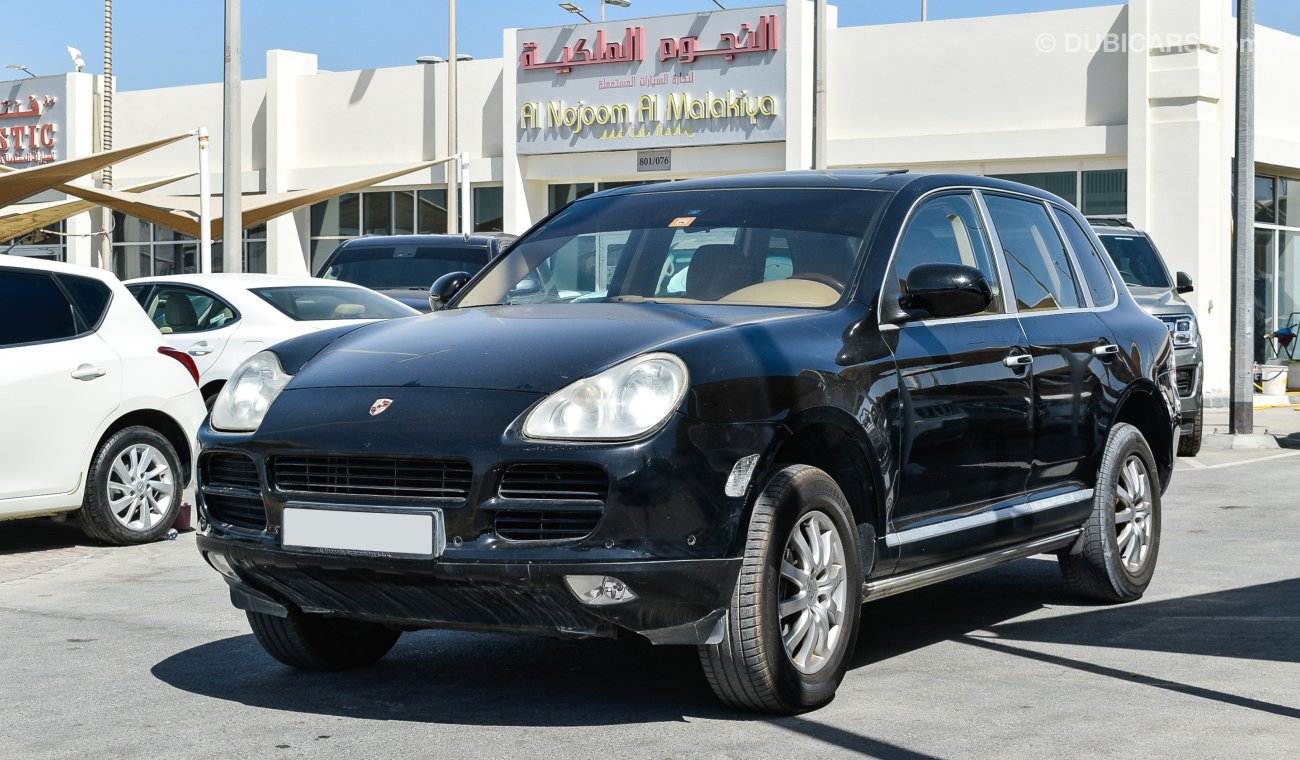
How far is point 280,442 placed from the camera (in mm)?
5082

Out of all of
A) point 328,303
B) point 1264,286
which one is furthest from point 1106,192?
point 328,303

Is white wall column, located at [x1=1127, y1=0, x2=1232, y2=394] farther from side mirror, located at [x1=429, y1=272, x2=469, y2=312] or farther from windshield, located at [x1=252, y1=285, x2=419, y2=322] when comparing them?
side mirror, located at [x1=429, y1=272, x2=469, y2=312]

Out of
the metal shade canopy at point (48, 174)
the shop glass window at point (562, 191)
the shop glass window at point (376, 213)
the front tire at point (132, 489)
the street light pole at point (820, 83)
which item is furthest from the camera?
the shop glass window at point (376, 213)

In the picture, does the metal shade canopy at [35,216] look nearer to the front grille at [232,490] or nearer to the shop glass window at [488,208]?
the shop glass window at [488,208]

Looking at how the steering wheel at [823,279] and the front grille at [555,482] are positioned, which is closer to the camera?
the front grille at [555,482]

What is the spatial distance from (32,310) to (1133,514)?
5.49 metres

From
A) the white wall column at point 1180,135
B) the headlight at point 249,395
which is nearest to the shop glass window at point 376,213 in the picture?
the white wall column at point 1180,135

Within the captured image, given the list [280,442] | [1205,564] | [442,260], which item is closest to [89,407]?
[280,442]

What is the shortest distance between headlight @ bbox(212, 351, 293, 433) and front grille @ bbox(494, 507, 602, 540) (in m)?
1.01

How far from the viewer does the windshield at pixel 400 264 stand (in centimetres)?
1633

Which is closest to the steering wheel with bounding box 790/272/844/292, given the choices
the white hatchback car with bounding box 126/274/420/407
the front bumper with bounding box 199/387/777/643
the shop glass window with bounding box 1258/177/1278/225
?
the front bumper with bounding box 199/387/777/643

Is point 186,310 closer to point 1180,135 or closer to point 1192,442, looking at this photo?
point 1192,442

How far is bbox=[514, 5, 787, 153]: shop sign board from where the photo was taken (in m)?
28.4

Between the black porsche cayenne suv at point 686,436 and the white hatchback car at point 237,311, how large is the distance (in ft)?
20.7
